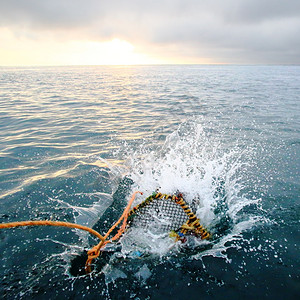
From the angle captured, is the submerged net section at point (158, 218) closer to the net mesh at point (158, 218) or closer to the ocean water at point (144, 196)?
the net mesh at point (158, 218)

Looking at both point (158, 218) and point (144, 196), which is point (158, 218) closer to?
point (158, 218)

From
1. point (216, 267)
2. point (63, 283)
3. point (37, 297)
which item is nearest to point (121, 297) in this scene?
point (63, 283)

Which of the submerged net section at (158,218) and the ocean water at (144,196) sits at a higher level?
the submerged net section at (158,218)

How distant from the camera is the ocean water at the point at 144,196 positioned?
3.21m

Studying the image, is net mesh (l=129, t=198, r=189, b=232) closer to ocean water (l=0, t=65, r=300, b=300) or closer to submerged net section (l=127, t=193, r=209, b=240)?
submerged net section (l=127, t=193, r=209, b=240)

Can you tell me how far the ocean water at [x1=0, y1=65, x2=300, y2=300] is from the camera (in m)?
3.21

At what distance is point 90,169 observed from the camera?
654 centimetres

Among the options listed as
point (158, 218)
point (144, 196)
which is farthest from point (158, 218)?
point (144, 196)

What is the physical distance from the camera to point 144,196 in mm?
5285

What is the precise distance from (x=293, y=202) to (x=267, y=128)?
626 centimetres

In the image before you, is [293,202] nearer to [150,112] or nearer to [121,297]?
[121,297]

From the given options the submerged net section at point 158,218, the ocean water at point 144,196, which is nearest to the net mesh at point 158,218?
the submerged net section at point 158,218

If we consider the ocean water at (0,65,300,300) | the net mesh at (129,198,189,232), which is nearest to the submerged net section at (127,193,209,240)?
the net mesh at (129,198,189,232)

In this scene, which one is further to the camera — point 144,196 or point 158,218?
point 144,196
